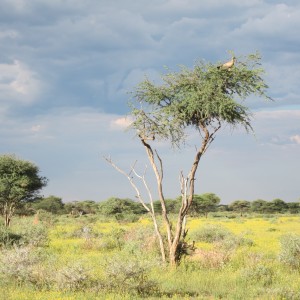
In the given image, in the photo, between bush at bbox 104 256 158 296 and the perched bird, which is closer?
bush at bbox 104 256 158 296

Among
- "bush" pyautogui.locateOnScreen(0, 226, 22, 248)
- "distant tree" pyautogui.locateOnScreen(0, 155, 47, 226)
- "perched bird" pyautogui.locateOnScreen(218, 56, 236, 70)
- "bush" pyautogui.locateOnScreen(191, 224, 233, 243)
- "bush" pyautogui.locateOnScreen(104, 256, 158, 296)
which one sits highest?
"perched bird" pyautogui.locateOnScreen(218, 56, 236, 70)

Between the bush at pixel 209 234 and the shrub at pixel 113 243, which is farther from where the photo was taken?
the bush at pixel 209 234

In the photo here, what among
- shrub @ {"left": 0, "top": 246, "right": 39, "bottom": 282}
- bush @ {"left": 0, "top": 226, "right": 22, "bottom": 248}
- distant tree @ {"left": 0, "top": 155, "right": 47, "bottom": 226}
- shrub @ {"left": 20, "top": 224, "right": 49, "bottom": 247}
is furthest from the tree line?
shrub @ {"left": 0, "top": 246, "right": 39, "bottom": 282}

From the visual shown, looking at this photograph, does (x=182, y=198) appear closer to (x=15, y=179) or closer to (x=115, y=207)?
(x=15, y=179)

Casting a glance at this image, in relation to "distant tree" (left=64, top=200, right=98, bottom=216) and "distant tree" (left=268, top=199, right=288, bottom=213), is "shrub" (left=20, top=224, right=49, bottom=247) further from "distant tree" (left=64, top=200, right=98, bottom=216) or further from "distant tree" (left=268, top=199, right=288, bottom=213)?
"distant tree" (left=268, top=199, right=288, bottom=213)

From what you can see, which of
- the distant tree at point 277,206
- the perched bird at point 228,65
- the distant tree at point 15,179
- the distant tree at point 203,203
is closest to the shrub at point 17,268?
the perched bird at point 228,65

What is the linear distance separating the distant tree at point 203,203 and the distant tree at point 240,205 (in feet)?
33.7

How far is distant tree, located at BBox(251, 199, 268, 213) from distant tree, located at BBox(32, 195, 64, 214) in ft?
140

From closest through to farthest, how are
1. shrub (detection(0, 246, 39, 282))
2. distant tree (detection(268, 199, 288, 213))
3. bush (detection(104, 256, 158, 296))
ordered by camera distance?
1. bush (detection(104, 256, 158, 296))
2. shrub (detection(0, 246, 39, 282))
3. distant tree (detection(268, 199, 288, 213))

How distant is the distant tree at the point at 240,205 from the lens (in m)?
114

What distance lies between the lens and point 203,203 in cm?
9788

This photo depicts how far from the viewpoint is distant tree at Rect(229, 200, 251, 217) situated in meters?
114

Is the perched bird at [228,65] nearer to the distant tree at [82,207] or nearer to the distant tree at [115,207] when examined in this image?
the distant tree at [115,207]

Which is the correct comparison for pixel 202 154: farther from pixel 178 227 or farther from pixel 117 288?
pixel 117 288
